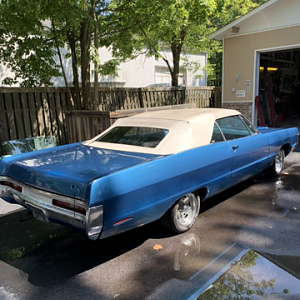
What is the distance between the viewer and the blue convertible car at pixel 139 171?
2.74 meters

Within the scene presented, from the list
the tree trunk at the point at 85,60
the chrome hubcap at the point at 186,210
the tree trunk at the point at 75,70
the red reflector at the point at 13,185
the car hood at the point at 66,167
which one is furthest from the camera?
the tree trunk at the point at 75,70

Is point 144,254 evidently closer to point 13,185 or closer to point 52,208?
point 52,208

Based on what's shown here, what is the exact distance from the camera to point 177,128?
3.83 metres

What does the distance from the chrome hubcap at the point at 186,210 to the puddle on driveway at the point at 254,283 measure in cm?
85

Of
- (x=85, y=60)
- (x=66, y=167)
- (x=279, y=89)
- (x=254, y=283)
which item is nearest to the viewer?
(x=254, y=283)

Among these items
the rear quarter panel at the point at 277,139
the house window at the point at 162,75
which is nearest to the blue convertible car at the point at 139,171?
the rear quarter panel at the point at 277,139

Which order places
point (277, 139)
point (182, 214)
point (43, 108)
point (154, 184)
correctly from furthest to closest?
point (43, 108) → point (277, 139) → point (182, 214) → point (154, 184)

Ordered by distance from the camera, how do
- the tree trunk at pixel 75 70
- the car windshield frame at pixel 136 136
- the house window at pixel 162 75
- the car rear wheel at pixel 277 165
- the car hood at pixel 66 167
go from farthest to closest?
the house window at pixel 162 75 < the tree trunk at pixel 75 70 < the car rear wheel at pixel 277 165 < the car windshield frame at pixel 136 136 < the car hood at pixel 66 167

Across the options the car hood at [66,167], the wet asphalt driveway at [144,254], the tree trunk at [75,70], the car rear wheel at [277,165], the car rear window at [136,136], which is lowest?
the wet asphalt driveway at [144,254]

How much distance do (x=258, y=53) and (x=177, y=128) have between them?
8004 millimetres

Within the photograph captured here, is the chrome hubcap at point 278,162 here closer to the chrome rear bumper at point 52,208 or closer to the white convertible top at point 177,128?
the white convertible top at point 177,128

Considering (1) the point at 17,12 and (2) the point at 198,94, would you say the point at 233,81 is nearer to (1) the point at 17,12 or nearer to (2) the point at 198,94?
(2) the point at 198,94

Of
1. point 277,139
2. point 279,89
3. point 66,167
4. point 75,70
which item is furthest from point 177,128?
point 279,89

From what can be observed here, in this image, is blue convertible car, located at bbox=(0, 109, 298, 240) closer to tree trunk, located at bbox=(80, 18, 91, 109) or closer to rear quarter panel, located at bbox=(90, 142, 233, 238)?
rear quarter panel, located at bbox=(90, 142, 233, 238)
